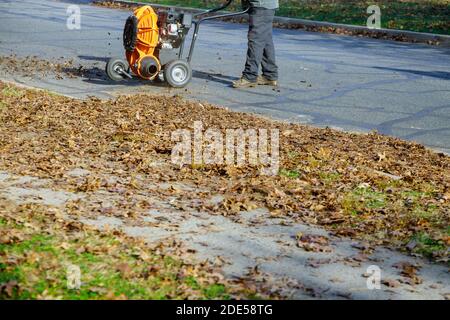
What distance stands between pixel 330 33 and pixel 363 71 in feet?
17.7

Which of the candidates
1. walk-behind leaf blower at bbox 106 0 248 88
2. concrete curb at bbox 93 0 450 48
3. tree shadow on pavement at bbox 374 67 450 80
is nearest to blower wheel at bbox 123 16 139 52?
walk-behind leaf blower at bbox 106 0 248 88

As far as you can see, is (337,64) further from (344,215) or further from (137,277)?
(137,277)

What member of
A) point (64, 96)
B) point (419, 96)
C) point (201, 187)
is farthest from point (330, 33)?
point (201, 187)

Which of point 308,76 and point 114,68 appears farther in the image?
point 308,76

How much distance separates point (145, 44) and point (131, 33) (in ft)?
0.75

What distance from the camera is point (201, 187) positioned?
20.4ft

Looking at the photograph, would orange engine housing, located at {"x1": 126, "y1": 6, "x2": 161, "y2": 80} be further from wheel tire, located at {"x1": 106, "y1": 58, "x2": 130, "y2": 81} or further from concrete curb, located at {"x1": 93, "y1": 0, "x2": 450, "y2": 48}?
concrete curb, located at {"x1": 93, "y1": 0, "x2": 450, "y2": 48}

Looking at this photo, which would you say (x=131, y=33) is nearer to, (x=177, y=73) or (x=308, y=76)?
(x=177, y=73)

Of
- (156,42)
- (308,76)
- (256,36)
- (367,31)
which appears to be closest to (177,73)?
(156,42)

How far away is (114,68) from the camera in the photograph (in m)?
10.8

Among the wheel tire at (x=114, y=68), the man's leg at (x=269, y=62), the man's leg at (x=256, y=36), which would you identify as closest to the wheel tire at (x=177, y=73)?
the wheel tire at (x=114, y=68)

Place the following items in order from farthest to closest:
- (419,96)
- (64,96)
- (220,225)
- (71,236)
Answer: (419,96)
(64,96)
(220,225)
(71,236)

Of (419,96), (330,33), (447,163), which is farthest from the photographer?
(330,33)

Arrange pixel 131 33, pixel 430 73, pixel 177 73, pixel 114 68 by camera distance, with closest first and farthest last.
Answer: pixel 131 33 → pixel 177 73 → pixel 114 68 → pixel 430 73
